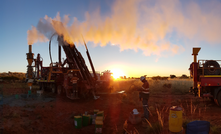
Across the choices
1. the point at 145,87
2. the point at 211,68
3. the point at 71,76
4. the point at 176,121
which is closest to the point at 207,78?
the point at 211,68

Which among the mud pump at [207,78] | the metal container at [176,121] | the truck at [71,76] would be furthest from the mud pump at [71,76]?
the metal container at [176,121]

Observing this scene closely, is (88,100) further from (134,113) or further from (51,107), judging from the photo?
(134,113)

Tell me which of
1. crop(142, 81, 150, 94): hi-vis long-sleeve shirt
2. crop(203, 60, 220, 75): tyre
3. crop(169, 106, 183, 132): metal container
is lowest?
crop(169, 106, 183, 132): metal container

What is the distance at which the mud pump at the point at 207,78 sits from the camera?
33.9 feet

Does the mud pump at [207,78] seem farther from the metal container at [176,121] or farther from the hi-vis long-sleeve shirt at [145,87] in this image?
→ the metal container at [176,121]

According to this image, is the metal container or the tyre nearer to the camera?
the metal container

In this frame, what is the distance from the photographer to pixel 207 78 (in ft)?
34.0

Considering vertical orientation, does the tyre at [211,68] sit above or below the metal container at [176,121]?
above

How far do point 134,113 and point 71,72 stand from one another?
24.6 feet

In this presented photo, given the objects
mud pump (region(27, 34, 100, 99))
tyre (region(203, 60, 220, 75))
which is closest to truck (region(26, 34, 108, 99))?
mud pump (region(27, 34, 100, 99))

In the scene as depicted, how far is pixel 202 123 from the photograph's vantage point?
179 inches

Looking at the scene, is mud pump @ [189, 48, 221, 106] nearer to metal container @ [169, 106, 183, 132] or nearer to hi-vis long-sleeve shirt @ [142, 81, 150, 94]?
hi-vis long-sleeve shirt @ [142, 81, 150, 94]

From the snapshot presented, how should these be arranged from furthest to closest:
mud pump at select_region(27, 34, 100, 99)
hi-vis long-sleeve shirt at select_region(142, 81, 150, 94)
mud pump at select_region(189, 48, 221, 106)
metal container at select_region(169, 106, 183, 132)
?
1. mud pump at select_region(27, 34, 100, 99)
2. mud pump at select_region(189, 48, 221, 106)
3. hi-vis long-sleeve shirt at select_region(142, 81, 150, 94)
4. metal container at select_region(169, 106, 183, 132)

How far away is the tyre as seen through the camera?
10.5m
